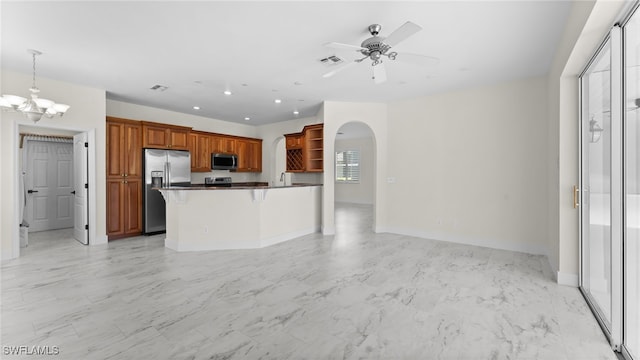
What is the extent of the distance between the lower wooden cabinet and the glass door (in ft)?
22.7

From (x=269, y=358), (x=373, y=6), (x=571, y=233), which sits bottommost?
(x=269, y=358)

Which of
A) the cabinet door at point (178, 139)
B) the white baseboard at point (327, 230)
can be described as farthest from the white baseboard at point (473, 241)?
the cabinet door at point (178, 139)

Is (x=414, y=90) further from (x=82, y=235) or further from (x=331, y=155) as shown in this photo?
(x=82, y=235)

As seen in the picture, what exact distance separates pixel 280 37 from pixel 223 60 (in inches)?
41.9

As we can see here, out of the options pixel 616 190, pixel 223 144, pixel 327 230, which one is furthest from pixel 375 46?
pixel 223 144

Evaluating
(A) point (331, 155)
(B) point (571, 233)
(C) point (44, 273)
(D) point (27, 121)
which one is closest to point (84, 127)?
(D) point (27, 121)

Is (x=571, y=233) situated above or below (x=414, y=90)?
below

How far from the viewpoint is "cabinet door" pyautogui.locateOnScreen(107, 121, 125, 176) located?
5324mm

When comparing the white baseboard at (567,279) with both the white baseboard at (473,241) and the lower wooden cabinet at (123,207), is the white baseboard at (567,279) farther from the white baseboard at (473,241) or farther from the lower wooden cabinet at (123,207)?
the lower wooden cabinet at (123,207)

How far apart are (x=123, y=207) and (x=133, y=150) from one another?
1.14 m

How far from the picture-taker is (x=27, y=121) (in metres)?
4.23

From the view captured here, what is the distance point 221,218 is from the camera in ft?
15.4

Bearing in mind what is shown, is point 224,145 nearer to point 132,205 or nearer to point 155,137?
point 155,137

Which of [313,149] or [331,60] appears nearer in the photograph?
[331,60]
